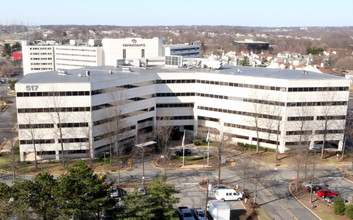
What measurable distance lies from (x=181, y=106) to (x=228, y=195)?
933 inches

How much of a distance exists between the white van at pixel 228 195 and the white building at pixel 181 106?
1648 centimetres

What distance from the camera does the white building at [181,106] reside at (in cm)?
4459

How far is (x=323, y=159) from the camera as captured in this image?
49.7 m

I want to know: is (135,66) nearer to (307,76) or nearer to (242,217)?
(307,76)

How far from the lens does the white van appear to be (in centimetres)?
3606

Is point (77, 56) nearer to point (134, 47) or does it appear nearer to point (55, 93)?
point (134, 47)

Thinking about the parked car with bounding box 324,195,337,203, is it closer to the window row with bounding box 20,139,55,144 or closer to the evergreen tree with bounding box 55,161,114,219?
the evergreen tree with bounding box 55,161,114,219

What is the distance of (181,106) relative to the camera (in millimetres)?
57562

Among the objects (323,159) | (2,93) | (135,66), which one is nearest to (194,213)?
(323,159)

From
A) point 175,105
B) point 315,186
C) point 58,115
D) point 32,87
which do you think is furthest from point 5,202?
point 175,105

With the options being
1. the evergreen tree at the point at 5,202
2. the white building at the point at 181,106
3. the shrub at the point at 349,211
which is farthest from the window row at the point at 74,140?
the shrub at the point at 349,211

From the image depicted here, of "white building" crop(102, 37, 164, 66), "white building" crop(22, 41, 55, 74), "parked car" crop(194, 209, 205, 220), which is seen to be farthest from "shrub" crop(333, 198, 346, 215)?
"white building" crop(22, 41, 55, 74)

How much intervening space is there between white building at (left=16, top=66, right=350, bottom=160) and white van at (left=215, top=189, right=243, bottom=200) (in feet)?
54.1

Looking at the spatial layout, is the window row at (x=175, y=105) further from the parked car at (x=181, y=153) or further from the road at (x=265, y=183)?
the road at (x=265, y=183)
